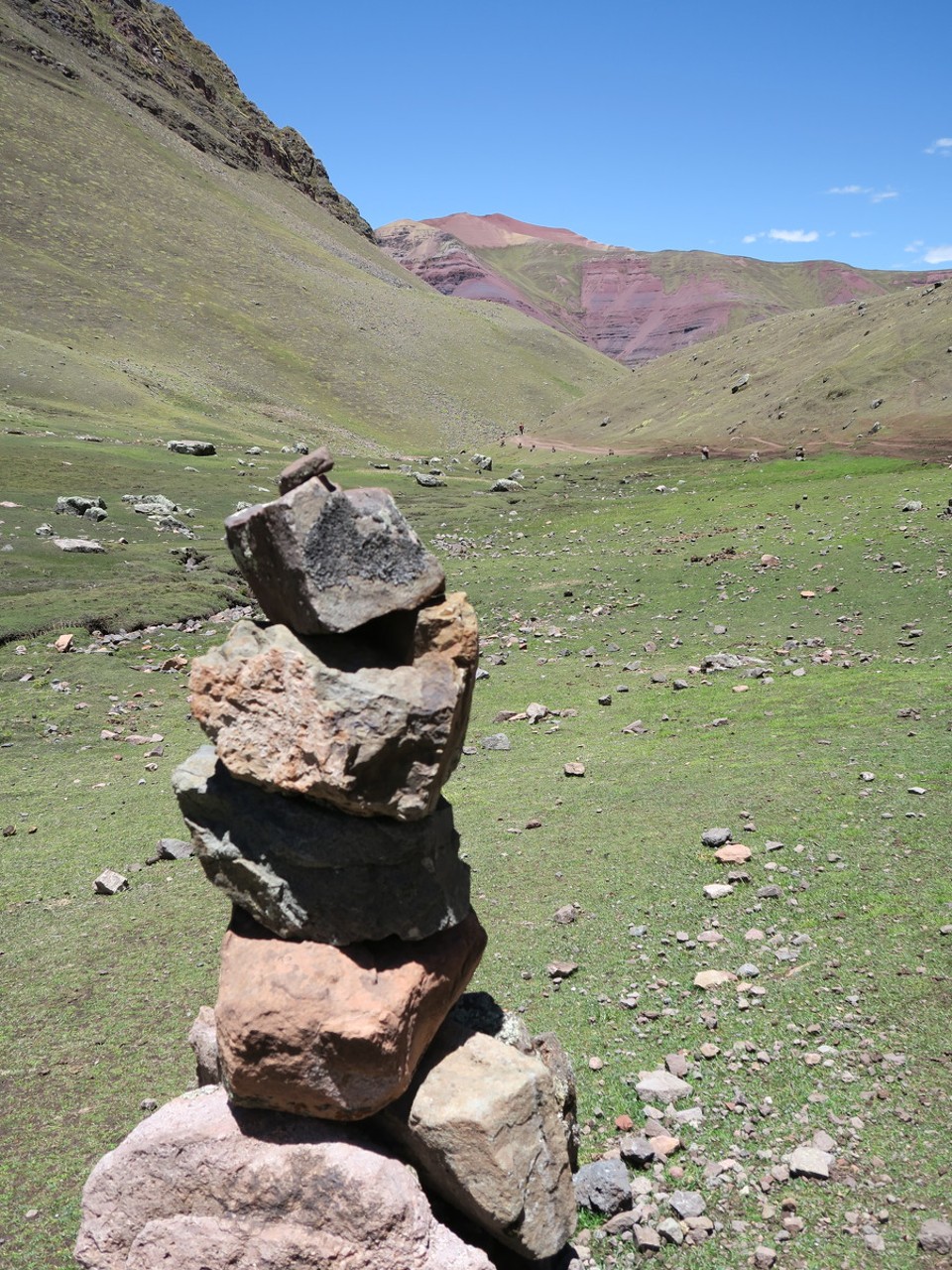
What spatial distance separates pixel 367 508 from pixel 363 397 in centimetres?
9670

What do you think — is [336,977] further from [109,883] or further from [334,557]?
[109,883]

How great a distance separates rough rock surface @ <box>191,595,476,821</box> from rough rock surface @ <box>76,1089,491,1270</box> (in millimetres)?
2154

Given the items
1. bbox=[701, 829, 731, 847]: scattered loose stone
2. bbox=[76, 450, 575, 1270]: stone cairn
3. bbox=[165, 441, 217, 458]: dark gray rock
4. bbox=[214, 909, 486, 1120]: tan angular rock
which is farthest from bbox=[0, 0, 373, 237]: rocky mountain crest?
bbox=[214, 909, 486, 1120]: tan angular rock

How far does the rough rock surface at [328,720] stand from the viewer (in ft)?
18.3

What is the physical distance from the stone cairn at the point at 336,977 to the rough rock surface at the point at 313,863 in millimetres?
15

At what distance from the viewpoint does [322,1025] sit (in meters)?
5.52

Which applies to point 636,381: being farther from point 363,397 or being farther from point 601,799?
point 601,799

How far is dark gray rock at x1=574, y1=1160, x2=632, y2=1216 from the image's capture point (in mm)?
6098

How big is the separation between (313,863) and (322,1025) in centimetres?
100

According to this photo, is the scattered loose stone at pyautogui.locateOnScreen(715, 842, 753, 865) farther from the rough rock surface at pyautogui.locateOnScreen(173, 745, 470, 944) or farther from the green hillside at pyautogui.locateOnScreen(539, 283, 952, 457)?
the green hillside at pyautogui.locateOnScreen(539, 283, 952, 457)

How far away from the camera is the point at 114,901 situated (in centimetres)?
1080

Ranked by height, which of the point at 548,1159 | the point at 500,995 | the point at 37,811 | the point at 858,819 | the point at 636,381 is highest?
the point at 636,381

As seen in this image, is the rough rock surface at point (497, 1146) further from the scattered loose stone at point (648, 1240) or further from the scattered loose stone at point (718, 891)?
the scattered loose stone at point (718, 891)

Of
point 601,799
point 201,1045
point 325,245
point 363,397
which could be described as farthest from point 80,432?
point 325,245
